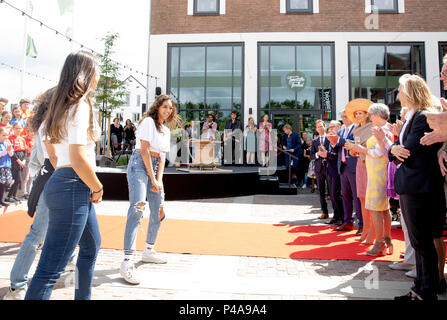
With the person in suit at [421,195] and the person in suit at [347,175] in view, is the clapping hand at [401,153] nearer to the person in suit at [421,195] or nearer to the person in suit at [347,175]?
the person in suit at [421,195]

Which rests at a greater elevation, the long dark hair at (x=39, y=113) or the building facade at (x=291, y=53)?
the building facade at (x=291, y=53)

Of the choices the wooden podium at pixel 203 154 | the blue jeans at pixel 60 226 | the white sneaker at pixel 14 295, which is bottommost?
the white sneaker at pixel 14 295

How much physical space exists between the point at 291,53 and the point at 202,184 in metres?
8.39

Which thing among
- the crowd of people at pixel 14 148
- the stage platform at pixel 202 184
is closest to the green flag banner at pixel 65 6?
the crowd of people at pixel 14 148

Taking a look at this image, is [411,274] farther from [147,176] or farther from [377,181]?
[147,176]

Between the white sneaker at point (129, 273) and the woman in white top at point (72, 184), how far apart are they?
927 mm

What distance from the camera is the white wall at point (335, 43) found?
1347cm

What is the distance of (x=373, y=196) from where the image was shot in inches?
151

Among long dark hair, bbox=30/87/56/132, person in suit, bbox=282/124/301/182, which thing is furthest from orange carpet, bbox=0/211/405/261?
person in suit, bbox=282/124/301/182

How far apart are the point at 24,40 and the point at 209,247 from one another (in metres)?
13.7

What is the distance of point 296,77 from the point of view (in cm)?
1377

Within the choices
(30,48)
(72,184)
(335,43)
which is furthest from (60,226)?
(335,43)

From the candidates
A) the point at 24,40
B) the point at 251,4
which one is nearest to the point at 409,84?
the point at 251,4
